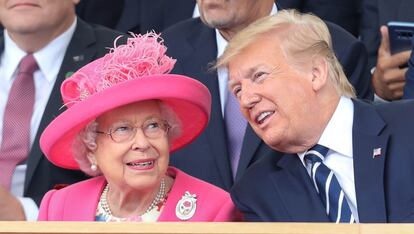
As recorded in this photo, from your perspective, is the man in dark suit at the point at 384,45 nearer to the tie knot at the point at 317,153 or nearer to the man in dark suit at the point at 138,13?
the man in dark suit at the point at 138,13

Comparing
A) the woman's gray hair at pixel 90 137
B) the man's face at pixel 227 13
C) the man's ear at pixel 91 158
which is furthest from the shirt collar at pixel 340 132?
the man's face at pixel 227 13

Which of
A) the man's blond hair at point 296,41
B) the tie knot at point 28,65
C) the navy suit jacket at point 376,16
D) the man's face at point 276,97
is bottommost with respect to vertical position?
the navy suit jacket at point 376,16

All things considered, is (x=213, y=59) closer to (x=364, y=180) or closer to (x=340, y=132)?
(x=340, y=132)

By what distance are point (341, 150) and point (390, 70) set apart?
3.56 ft

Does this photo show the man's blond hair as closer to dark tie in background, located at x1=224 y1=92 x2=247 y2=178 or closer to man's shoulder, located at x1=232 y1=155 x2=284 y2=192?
man's shoulder, located at x1=232 y1=155 x2=284 y2=192

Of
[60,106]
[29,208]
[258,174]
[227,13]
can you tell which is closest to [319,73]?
[258,174]

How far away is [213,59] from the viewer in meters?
3.89

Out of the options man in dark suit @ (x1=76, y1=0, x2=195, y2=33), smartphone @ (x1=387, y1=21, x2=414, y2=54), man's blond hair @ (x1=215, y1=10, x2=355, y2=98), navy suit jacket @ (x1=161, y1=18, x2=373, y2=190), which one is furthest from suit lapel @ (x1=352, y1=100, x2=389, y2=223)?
man in dark suit @ (x1=76, y1=0, x2=195, y2=33)

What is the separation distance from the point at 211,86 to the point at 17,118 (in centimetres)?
76

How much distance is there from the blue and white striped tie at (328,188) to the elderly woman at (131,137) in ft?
0.88

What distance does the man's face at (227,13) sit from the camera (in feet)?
12.7

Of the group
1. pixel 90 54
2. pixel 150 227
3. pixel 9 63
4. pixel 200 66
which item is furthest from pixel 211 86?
pixel 150 227

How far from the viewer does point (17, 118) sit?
4.06m

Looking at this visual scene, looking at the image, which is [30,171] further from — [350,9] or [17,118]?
[350,9]
